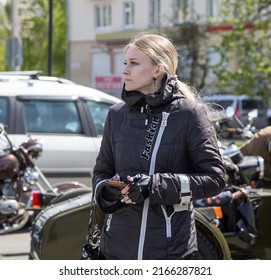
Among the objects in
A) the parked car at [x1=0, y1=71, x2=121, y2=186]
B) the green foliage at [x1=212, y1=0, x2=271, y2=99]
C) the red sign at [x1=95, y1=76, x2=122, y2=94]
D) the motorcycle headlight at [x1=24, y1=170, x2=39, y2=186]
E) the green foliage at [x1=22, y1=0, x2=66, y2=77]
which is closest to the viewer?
the motorcycle headlight at [x1=24, y1=170, x2=39, y2=186]

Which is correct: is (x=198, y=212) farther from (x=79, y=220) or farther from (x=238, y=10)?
(x=238, y=10)

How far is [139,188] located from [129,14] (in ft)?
157

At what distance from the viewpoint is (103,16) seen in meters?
52.3

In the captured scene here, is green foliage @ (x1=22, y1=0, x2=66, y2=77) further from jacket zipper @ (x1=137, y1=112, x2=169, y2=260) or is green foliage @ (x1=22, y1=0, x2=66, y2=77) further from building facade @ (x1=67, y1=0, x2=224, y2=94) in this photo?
jacket zipper @ (x1=137, y1=112, x2=169, y2=260)

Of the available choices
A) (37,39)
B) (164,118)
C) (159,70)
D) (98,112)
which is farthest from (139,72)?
(37,39)

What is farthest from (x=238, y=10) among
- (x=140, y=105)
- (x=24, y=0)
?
(x=140, y=105)

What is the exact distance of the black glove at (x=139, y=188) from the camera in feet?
11.3

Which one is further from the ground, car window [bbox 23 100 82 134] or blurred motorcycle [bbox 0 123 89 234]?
car window [bbox 23 100 82 134]

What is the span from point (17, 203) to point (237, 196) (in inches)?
108

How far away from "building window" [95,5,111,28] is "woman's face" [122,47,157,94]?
160 feet

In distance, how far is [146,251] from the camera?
3586 mm

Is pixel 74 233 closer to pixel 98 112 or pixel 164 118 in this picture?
pixel 164 118

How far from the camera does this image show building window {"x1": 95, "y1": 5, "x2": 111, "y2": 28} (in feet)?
171

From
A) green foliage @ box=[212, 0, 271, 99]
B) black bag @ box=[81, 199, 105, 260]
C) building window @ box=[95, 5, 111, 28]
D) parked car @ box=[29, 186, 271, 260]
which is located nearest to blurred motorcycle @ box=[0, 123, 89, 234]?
parked car @ box=[29, 186, 271, 260]
